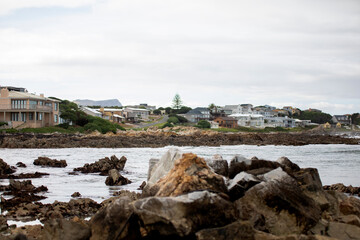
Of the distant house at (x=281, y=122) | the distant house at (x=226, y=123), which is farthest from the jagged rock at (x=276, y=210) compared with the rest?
the distant house at (x=281, y=122)

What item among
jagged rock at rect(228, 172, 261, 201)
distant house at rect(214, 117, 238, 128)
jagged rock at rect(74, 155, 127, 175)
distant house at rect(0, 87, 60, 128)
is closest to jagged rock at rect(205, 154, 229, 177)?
jagged rock at rect(228, 172, 261, 201)

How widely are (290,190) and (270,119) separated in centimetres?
12743

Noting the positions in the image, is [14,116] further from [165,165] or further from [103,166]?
[165,165]

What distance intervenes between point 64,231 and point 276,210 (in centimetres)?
383

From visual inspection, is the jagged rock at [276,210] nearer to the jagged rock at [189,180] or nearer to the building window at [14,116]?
the jagged rock at [189,180]

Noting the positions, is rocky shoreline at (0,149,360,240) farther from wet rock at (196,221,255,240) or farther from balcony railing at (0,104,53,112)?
balcony railing at (0,104,53,112)

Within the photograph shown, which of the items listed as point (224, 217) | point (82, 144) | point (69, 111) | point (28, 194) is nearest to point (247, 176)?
point (224, 217)

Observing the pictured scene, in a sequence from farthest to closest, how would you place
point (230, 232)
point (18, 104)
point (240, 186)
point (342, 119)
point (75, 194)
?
point (342, 119) → point (18, 104) → point (75, 194) → point (240, 186) → point (230, 232)

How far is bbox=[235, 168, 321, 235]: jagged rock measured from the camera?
750 cm

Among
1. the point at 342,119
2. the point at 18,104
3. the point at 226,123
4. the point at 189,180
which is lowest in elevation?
the point at 189,180

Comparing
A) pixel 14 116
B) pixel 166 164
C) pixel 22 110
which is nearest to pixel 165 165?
pixel 166 164

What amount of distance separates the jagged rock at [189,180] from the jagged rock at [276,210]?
0.61 meters

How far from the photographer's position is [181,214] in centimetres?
668

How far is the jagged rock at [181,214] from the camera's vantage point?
6.56m
